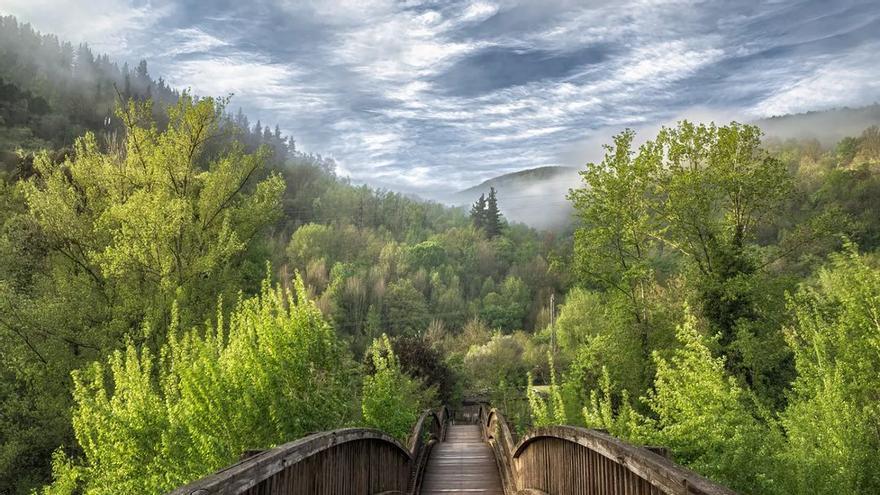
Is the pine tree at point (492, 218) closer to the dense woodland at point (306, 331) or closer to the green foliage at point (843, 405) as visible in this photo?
the dense woodland at point (306, 331)

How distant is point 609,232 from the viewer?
26281 mm

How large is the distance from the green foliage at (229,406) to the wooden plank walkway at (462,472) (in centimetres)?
302

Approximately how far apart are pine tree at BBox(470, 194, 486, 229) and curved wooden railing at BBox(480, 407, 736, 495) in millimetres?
140145

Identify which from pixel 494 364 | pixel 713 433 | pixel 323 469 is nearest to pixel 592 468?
pixel 323 469

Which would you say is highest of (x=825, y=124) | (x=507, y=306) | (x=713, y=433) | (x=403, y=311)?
(x=825, y=124)

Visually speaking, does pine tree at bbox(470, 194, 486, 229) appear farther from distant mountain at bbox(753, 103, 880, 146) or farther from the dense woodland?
the dense woodland

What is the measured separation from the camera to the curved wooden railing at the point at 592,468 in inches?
134

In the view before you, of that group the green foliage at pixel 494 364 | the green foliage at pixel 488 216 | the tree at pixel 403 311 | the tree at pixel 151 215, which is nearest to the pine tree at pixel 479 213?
the green foliage at pixel 488 216

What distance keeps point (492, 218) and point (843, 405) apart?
451 feet

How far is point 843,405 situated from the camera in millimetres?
11906

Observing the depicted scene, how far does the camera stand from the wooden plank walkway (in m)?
11.2

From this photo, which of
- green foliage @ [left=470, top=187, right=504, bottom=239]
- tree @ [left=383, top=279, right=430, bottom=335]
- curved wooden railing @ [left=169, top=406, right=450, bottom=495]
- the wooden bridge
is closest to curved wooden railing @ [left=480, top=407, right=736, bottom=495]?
the wooden bridge

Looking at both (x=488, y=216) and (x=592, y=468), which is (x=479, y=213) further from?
(x=592, y=468)

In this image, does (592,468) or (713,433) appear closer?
(592,468)
